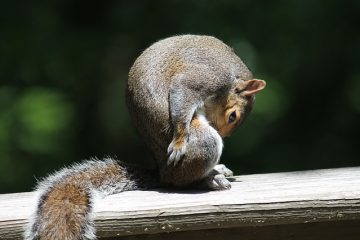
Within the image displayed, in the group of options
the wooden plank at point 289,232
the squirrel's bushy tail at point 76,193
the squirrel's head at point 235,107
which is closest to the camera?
the squirrel's bushy tail at point 76,193

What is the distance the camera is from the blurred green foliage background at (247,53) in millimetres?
4465

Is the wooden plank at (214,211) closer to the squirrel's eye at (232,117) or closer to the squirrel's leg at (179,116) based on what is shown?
the squirrel's leg at (179,116)

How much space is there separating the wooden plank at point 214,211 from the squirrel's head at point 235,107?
1.39ft

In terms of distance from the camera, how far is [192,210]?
1904 mm

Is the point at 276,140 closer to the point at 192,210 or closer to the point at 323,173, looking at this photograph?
the point at 323,173

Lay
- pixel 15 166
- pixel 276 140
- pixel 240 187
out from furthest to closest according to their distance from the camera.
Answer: pixel 276 140 < pixel 15 166 < pixel 240 187

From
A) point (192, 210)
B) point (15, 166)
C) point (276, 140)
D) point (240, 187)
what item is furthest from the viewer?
point (276, 140)

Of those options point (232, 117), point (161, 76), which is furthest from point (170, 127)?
point (232, 117)

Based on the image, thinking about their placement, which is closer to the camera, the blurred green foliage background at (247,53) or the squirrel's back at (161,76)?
the squirrel's back at (161,76)

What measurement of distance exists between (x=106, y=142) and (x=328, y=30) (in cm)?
146

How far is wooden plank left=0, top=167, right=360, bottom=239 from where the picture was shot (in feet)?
6.18

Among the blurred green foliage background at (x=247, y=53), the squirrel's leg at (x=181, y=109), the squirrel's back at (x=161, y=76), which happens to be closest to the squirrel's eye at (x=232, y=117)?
the squirrel's back at (x=161, y=76)

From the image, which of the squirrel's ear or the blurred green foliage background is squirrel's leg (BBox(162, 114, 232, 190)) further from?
the blurred green foliage background

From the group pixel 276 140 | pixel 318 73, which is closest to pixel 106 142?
pixel 276 140
